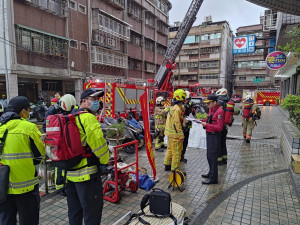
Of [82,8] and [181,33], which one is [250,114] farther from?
[82,8]

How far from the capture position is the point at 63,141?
2.09 metres

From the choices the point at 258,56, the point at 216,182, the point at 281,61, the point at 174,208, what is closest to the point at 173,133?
the point at 216,182

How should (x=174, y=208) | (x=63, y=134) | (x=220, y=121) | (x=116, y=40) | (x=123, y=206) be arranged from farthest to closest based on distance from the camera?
1. (x=116, y=40)
2. (x=220, y=121)
3. (x=123, y=206)
4. (x=174, y=208)
5. (x=63, y=134)

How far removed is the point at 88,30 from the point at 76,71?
13.9 ft

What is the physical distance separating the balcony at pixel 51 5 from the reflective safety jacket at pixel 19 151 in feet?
51.6

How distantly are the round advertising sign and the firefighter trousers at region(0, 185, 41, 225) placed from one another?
973 cm

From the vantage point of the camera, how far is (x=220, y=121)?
165 inches

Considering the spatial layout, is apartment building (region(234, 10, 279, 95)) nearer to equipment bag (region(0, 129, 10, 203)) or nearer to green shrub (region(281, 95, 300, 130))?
green shrub (region(281, 95, 300, 130))

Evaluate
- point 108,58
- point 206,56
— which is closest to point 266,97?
point 206,56

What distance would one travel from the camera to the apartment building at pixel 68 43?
1362 cm

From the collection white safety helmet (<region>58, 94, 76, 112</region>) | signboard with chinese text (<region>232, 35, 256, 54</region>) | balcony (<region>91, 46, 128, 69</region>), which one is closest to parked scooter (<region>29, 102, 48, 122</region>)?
balcony (<region>91, 46, 128, 69</region>)

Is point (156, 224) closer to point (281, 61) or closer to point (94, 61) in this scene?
point (281, 61)

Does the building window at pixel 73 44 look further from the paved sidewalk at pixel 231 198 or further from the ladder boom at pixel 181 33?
the paved sidewalk at pixel 231 198

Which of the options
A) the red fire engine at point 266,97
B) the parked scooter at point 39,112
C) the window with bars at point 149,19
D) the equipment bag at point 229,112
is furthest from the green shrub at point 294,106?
the red fire engine at point 266,97
